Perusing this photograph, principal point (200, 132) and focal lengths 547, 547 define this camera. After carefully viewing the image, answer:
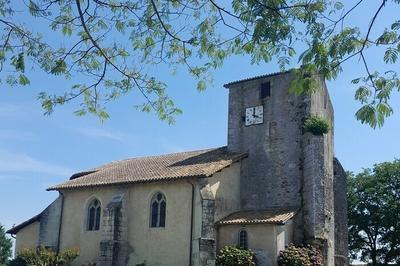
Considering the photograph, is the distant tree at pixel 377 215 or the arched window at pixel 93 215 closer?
the arched window at pixel 93 215

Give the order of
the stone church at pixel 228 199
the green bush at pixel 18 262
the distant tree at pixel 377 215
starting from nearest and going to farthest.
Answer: the stone church at pixel 228 199 < the green bush at pixel 18 262 < the distant tree at pixel 377 215

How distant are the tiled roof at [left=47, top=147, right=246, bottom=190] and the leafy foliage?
177 inches

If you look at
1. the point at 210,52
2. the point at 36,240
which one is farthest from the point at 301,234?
the point at 210,52

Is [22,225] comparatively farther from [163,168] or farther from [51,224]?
[163,168]

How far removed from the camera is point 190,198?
95.5ft

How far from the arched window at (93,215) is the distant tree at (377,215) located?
25.2m

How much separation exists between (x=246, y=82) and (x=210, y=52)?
23.5 metres

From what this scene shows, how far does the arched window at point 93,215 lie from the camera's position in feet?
108

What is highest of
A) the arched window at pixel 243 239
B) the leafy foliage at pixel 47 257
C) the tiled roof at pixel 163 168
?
the tiled roof at pixel 163 168

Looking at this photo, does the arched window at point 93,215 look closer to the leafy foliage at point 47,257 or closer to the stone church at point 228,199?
the stone church at point 228,199

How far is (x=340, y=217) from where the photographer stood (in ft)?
111

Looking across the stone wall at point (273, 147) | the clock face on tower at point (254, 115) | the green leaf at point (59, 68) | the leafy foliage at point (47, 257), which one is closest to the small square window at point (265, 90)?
the stone wall at point (273, 147)

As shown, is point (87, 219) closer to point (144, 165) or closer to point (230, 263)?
point (144, 165)

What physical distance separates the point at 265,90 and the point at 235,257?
11212 mm
